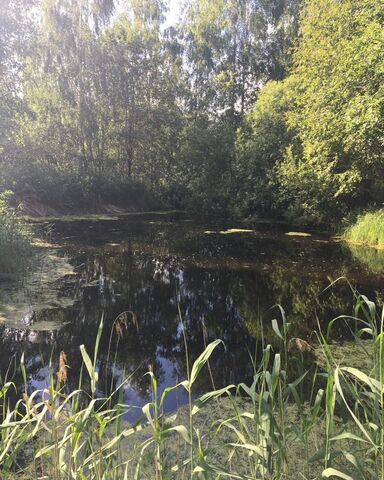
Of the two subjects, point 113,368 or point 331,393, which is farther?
point 113,368

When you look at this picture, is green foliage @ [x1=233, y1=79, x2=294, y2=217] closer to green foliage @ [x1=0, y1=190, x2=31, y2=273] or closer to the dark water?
the dark water

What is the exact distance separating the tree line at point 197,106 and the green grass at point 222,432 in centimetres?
1028

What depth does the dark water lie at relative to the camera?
5117mm

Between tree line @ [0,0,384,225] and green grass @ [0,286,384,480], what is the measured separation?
33.7 feet

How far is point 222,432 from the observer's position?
3.43m

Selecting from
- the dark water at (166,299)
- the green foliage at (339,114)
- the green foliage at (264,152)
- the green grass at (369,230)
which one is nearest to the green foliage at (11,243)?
the dark water at (166,299)

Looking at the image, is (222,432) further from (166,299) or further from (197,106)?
(197,106)

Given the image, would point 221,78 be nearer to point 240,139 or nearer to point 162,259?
point 240,139

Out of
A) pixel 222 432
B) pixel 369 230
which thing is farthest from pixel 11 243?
pixel 369 230

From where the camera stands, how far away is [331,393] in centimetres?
181

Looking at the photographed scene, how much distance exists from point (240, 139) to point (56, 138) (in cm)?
1195

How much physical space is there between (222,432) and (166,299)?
Result: 4639 mm

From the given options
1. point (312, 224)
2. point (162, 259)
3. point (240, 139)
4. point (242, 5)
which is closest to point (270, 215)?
point (312, 224)

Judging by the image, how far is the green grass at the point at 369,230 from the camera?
45.4 ft
